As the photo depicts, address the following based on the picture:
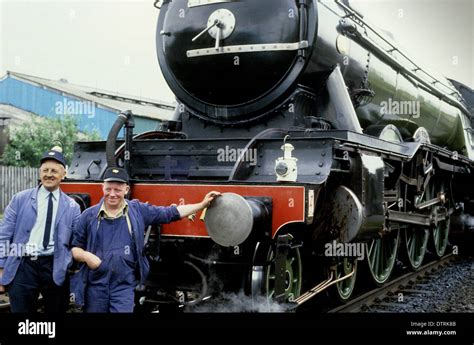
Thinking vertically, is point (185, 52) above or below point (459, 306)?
above

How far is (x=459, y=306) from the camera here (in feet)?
16.6

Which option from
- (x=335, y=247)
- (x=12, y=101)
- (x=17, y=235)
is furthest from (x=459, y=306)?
(x=12, y=101)

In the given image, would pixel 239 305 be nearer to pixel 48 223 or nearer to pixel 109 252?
pixel 109 252

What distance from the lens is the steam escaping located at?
359 centimetres

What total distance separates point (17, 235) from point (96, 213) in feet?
1.64

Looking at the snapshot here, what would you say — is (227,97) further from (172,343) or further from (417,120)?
(417,120)

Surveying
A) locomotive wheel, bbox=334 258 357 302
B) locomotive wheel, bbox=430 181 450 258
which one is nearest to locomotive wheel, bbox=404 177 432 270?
locomotive wheel, bbox=430 181 450 258

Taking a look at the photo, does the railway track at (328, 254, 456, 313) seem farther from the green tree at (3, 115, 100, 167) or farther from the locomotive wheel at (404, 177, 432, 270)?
the green tree at (3, 115, 100, 167)

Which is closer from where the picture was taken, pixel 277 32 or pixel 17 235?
pixel 17 235

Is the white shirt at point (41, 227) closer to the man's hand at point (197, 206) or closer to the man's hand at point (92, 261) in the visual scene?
the man's hand at point (92, 261)

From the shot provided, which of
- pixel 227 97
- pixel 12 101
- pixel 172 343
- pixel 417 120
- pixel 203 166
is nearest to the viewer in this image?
pixel 172 343

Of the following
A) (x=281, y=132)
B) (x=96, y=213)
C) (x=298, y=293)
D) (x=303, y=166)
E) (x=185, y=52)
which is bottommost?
(x=298, y=293)

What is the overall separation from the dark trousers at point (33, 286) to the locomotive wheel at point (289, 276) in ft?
4.44

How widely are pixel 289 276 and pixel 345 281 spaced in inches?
53.6
